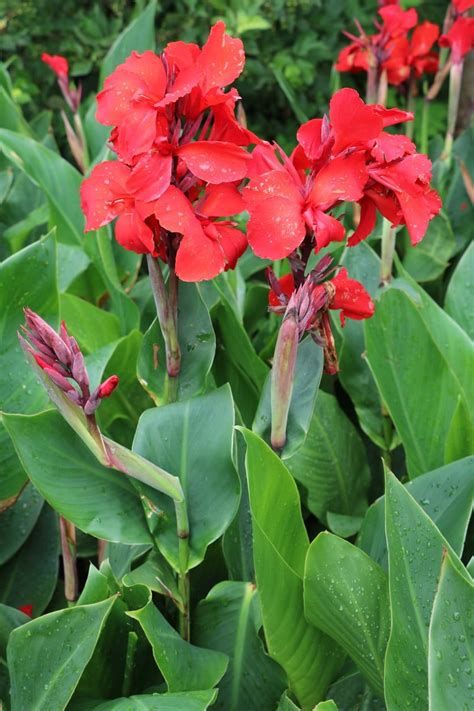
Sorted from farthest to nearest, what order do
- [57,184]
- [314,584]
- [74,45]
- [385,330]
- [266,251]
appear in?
[74,45], [57,184], [385,330], [314,584], [266,251]

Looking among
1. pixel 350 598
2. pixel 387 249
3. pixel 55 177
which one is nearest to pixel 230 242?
pixel 350 598

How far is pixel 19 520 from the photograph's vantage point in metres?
1.17

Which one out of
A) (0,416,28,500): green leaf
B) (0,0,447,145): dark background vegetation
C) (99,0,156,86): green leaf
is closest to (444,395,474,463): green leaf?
(0,416,28,500): green leaf

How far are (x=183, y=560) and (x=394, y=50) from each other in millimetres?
1157

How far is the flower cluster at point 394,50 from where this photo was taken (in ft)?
5.23

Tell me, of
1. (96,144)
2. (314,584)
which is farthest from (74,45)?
(314,584)

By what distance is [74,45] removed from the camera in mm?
2367

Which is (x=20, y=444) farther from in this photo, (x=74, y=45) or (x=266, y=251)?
(x=74, y=45)

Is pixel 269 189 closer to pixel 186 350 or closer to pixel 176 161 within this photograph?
pixel 176 161

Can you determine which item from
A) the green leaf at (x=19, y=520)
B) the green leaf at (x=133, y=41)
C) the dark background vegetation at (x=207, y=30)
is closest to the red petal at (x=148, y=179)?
the green leaf at (x=19, y=520)

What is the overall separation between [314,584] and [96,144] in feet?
4.30

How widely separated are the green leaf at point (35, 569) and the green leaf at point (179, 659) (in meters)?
0.31

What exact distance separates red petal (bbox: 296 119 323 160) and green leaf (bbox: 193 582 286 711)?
1.52 feet

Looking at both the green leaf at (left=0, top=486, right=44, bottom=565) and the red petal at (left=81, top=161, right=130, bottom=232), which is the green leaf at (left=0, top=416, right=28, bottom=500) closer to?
the green leaf at (left=0, top=486, right=44, bottom=565)
